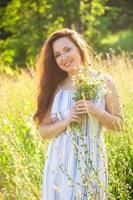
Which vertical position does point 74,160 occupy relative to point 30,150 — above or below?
above

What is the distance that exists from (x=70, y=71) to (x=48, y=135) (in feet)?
1.34

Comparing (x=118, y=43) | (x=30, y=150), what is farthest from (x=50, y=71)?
(x=118, y=43)

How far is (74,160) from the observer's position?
3520 mm

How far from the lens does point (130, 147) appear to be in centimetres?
464

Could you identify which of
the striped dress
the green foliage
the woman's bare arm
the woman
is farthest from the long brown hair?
the green foliage

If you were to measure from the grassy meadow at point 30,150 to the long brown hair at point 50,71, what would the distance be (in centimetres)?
32

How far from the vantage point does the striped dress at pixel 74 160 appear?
11.3 feet

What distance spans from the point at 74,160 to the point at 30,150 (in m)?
1.96

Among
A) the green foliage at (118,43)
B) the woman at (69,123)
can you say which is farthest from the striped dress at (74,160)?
the green foliage at (118,43)

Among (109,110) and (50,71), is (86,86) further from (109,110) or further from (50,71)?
(50,71)

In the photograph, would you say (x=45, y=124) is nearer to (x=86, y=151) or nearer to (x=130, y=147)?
(x=86, y=151)

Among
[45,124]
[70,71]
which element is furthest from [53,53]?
[45,124]

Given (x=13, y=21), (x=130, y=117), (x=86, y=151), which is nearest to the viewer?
(x=86, y=151)

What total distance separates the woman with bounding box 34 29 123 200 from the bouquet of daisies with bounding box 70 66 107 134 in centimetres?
3
